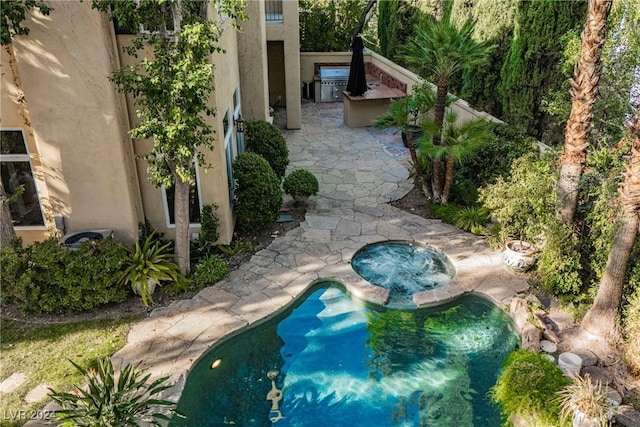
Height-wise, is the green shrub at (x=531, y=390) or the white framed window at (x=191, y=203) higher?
the white framed window at (x=191, y=203)

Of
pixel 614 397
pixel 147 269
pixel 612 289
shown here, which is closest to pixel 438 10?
pixel 612 289

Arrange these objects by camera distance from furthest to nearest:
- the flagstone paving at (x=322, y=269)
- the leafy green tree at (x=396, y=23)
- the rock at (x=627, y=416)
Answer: the leafy green tree at (x=396, y=23) → the flagstone paving at (x=322, y=269) → the rock at (x=627, y=416)

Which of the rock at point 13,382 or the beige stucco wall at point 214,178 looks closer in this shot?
the rock at point 13,382

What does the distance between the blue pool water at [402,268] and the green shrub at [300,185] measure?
2424 mm

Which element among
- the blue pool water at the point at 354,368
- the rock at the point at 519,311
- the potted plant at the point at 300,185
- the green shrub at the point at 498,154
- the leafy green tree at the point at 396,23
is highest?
the leafy green tree at the point at 396,23

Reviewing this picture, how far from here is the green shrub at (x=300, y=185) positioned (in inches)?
509

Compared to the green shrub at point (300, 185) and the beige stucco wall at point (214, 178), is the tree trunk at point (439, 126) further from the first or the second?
the beige stucco wall at point (214, 178)

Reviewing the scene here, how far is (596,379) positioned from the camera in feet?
25.2

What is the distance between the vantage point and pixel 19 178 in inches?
388

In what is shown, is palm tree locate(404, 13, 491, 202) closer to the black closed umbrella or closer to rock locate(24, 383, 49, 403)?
the black closed umbrella

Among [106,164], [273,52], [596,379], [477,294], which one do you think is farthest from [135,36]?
[273,52]

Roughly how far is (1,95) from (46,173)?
1562 millimetres

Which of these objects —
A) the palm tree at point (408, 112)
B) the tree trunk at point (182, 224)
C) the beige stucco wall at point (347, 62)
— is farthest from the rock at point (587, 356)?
the beige stucco wall at point (347, 62)

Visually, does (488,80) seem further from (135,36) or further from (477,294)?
(135,36)
